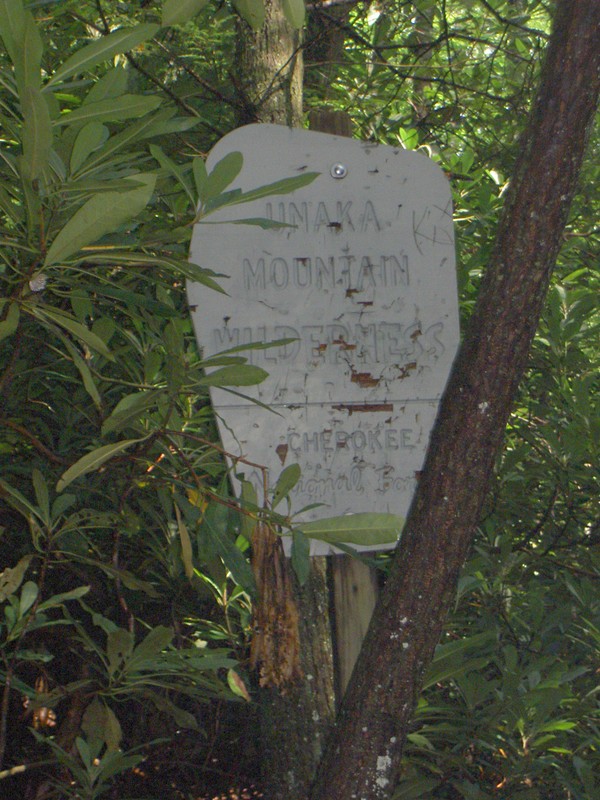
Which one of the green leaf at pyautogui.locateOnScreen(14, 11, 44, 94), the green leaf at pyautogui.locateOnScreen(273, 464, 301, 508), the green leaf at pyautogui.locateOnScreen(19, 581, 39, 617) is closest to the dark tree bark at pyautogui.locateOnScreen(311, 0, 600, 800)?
the green leaf at pyautogui.locateOnScreen(273, 464, 301, 508)

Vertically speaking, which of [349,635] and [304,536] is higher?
[304,536]

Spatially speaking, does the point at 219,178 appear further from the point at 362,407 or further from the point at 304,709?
the point at 304,709

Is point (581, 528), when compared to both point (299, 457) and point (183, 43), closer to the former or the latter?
point (299, 457)

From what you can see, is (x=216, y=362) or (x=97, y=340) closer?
(x=97, y=340)

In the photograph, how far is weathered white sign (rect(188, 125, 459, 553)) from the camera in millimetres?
1729

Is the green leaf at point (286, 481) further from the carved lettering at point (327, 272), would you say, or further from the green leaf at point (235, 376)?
the carved lettering at point (327, 272)

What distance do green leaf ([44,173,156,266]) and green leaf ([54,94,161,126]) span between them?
18 cm

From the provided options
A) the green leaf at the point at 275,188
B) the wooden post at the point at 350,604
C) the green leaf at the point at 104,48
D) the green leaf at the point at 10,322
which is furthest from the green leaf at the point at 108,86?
the wooden post at the point at 350,604

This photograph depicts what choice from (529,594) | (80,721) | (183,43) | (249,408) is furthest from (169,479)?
(183,43)

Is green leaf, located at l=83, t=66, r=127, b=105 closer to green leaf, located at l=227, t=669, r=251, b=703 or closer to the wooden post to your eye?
the wooden post

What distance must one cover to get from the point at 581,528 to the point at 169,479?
4.22ft

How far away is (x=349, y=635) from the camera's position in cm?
180

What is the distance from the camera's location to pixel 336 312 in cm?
176

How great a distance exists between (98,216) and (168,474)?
2.17 feet
